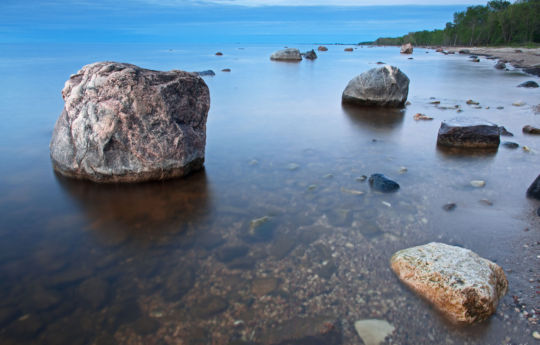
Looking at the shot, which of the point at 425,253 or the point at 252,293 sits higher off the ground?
the point at 425,253

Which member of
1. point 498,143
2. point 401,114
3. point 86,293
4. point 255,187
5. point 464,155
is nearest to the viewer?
point 86,293

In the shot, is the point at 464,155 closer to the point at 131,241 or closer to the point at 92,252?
the point at 131,241

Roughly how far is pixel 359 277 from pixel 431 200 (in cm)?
248

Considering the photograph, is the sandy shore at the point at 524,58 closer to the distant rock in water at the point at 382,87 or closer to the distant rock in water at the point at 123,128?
the distant rock in water at the point at 382,87

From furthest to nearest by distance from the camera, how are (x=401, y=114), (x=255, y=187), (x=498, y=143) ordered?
(x=401, y=114), (x=498, y=143), (x=255, y=187)

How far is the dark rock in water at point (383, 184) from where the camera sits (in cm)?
563

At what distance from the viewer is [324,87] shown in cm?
2041

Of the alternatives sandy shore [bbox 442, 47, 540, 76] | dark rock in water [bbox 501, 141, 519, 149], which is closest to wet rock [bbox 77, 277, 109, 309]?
dark rock in water [bbox 501, 141, 519, 149]

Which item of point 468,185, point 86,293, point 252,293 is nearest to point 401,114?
point 468,185

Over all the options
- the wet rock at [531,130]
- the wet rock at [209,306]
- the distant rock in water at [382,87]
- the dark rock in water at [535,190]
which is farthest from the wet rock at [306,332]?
the distant rock in water at [382,87]

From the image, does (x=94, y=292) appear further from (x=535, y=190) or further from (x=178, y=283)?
(x=535, y=190)

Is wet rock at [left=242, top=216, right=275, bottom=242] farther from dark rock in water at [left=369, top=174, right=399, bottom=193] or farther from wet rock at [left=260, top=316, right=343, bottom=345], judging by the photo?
dark rock in water at [left=369, top=174, right=399, bottom=193]

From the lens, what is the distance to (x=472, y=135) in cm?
799

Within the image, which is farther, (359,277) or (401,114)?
(401,114)
